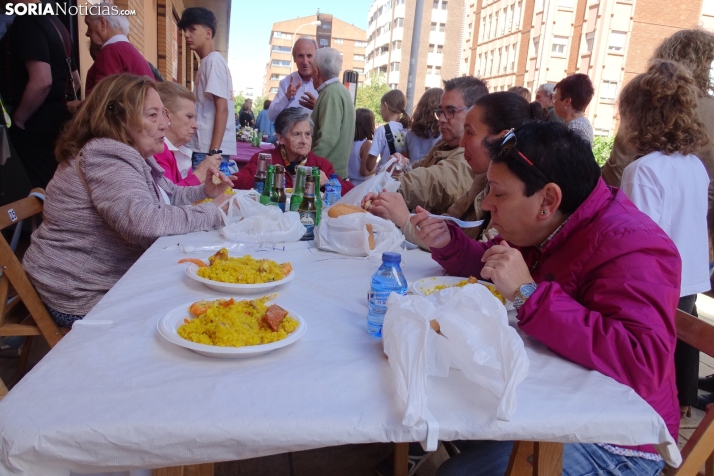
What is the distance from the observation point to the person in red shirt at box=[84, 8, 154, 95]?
3.82 metres

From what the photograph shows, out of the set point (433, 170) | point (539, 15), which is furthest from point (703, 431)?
point (539, 15)

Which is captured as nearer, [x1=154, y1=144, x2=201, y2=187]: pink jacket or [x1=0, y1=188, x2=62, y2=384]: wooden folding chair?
[x1=0, y1=188, x2=62, y2=384]: wooden folding chair

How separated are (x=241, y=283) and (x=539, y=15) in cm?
3686

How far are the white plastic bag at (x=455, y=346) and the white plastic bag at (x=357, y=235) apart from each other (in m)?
0.95

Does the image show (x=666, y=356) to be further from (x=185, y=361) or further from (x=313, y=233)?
(x=313, y=233)

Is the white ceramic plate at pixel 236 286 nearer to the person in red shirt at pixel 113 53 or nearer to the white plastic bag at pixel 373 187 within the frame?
the white plastic bag at pixel 373 187

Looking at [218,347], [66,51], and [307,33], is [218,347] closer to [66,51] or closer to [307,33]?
[66,51]

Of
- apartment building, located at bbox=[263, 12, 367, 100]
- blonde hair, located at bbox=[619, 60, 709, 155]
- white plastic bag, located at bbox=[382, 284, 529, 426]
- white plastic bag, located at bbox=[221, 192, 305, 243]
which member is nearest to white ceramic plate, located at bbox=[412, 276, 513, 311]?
white plastic bag, located at bbox=[382, 284, 529, 426]

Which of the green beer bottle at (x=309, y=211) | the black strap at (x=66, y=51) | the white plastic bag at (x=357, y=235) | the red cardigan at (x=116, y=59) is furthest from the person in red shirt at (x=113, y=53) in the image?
the white plastic bag at (x=357, y=235)

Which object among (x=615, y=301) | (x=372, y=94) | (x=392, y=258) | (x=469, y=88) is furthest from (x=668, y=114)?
(x=372, y=94)

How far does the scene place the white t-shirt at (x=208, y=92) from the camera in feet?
14.4

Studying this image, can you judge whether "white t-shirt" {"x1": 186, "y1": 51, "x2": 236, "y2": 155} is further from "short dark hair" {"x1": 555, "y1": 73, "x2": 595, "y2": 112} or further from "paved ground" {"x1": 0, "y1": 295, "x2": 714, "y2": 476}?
"short dark hair" {"x1": 555, "y1": 73, "x2": 595, "y2": 112}

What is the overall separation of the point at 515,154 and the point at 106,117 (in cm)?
183

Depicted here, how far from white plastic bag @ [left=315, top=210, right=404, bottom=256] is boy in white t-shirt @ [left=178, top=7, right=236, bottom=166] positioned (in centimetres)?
260
